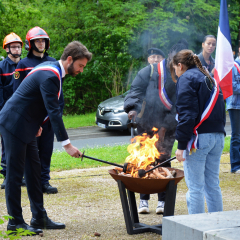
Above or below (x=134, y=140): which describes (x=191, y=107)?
above

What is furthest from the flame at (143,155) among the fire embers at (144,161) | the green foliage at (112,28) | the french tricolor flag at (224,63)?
the green foliage at (112,28)

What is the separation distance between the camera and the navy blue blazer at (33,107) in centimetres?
392

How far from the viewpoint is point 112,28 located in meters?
18.6

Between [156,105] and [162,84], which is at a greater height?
[162,84]

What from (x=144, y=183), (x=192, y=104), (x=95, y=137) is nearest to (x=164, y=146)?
(x=144, y=183)

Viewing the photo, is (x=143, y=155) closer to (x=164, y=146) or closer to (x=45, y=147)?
(x=164, y=146)

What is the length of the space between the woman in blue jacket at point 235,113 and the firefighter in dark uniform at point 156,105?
2.20m

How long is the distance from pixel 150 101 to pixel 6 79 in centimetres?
278

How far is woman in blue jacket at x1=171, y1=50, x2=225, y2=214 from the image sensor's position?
12.1 feet

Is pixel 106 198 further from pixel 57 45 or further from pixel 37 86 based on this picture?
pixel 57 45

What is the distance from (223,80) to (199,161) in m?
2.78

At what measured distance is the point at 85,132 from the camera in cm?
1445

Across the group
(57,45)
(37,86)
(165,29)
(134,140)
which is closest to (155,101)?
(134,140)

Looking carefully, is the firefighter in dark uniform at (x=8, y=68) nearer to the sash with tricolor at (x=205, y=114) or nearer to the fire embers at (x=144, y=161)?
the fire embers at (x=144, y=161)
